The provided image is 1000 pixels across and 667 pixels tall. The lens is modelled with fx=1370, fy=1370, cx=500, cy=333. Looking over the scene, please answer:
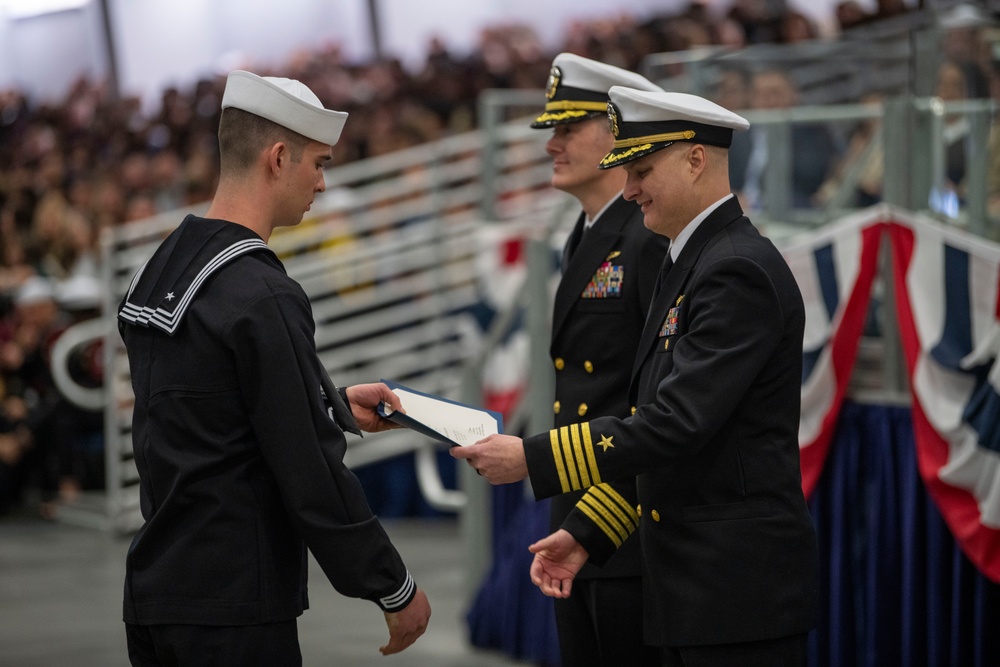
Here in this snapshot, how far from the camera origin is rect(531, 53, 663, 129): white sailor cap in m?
2.78

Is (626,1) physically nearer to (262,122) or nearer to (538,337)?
(538,337)

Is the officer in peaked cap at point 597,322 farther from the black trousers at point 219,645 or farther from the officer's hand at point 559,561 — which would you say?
the black trousers at point 219,645

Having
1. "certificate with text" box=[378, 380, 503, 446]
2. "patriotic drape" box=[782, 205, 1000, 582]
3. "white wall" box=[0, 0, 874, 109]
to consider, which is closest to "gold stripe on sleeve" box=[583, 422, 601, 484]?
"certificate with text" box=[378, 380, 503, 446]

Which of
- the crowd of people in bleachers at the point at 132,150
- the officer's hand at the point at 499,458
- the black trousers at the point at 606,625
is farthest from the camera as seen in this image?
the crowd of people in bleachers at the point at 132,150

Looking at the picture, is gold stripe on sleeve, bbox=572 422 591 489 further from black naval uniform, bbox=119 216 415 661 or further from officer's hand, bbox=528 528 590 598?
black naval uniform, bbox=119 216 415 661

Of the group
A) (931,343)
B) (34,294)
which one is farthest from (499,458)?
(34,294)

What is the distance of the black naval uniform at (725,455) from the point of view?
2.11 meters

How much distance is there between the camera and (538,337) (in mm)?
4625

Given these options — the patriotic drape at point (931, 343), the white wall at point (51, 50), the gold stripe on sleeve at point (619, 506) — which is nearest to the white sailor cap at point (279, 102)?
the gold stripe on sleeve at point (619, 506)

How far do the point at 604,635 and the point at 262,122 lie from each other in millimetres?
1169

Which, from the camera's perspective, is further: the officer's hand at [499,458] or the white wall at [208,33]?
the white wall at [208,33]

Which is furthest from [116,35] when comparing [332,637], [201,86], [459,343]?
[332,637]

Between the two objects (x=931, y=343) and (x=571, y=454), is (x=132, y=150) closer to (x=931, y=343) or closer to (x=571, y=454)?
(x=931, y=343)

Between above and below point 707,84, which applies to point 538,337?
below
